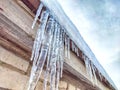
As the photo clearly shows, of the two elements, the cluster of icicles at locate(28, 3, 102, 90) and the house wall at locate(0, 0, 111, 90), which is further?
the cluster of icicles at locate(28, 3, 102, 90)

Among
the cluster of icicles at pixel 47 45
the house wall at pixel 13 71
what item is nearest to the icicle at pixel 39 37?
the cluster of icicles at pixel 47 45

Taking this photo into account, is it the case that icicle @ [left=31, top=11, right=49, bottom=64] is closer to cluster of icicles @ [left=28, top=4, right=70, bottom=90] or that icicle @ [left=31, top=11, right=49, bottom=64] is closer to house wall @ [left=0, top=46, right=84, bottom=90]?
cluster of icicles @ [left=28, top=4, right=70, bottom=90]

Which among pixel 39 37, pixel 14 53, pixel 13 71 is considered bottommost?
pixel 13 71

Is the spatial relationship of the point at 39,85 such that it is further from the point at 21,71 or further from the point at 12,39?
the point at 12,39

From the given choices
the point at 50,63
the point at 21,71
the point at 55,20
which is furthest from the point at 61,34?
the point at 21,71

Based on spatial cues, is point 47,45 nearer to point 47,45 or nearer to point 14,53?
point 47,45

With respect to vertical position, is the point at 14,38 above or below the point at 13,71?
above

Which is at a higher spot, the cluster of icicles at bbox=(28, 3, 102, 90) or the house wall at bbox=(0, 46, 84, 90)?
the cluster of icicles at bbox=(28, 3, 102, 90)

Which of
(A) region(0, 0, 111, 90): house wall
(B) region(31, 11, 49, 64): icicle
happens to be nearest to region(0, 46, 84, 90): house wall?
(A) region(0, 0, 111, 90): house wall

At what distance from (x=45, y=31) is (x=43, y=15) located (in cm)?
12

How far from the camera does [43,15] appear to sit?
1071mm

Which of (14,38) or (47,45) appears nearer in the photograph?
(14,38)

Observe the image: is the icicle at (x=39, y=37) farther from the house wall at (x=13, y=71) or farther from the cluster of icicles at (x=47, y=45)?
the house wall at (x=13, y=71)

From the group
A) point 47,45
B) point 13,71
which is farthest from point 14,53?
point 47,45
